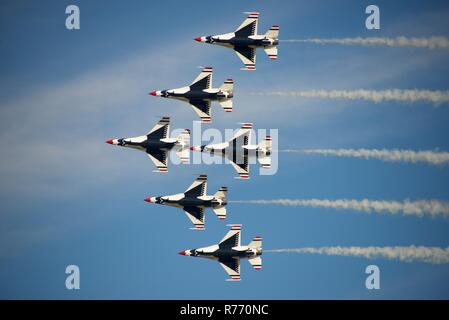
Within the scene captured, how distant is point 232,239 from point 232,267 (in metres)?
2.75

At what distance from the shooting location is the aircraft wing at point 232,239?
438 feet

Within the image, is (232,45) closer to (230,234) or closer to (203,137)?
(203,137)

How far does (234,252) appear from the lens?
5226 inches

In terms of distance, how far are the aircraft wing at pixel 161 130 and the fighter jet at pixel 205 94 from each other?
3.03 m

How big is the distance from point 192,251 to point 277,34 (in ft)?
76.0

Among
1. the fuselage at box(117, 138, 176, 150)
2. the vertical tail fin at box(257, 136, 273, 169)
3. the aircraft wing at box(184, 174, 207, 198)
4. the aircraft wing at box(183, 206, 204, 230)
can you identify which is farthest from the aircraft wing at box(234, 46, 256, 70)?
the aircraft wing at box(183, 206, 204, 230)

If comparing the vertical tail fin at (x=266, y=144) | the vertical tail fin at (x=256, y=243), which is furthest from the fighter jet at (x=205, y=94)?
the vertical tail fin at (x=256, y=243)

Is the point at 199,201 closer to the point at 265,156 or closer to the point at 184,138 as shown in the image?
the point at 184,138

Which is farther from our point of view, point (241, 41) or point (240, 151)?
point (241, 41)

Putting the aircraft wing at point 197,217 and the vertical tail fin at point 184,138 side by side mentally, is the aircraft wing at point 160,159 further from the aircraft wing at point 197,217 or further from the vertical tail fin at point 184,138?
the aircraft wing at point 197,217

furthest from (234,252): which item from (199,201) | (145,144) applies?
(145,144)

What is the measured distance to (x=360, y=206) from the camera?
129375 mm
